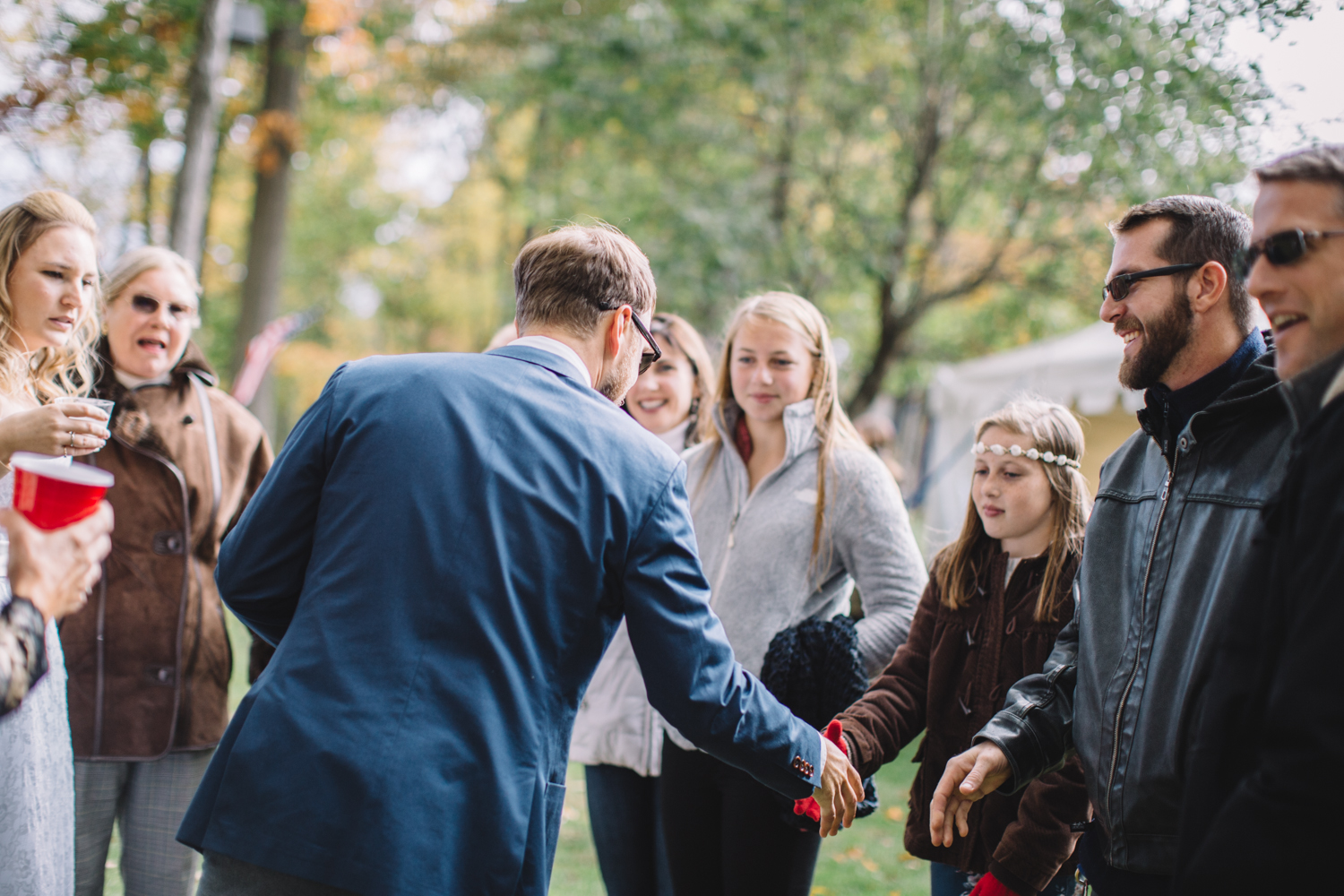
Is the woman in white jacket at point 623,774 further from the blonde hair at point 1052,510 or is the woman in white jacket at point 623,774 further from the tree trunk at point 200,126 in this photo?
the tree trunk at point 200,126

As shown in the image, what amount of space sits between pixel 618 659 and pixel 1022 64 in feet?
24.1

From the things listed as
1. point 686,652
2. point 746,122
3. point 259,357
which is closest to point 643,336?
point 686,652

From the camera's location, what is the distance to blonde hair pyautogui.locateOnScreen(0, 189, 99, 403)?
2549 millimetres

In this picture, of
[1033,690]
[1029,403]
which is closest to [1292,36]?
Result: [1029,403]

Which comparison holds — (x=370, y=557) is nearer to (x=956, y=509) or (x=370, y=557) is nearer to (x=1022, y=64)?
(x=1022, y=64)

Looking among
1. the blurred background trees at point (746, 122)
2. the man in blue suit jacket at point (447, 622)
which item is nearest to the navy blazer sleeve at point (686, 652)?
the man in blue suit jacket at point (447, 622)

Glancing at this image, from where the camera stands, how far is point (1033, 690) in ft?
7.30

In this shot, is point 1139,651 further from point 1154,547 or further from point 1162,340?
point 1162,340

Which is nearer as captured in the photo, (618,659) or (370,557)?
(370,557)

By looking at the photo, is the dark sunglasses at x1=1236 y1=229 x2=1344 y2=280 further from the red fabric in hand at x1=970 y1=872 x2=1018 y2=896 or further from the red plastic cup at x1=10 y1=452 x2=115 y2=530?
the red plastic cup at x1=10 y1=452 x2=115 y2=530

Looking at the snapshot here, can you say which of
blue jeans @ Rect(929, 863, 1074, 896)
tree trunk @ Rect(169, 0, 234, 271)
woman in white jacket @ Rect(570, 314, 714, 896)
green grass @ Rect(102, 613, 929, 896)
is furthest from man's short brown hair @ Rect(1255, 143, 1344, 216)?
tree trunk @ Rect(169, 0, 234, 271)

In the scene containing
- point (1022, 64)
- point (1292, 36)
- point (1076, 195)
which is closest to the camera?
point (1292, 36)

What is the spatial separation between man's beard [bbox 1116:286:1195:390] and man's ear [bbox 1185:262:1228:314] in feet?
0.04

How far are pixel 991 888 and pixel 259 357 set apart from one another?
35.0ft
